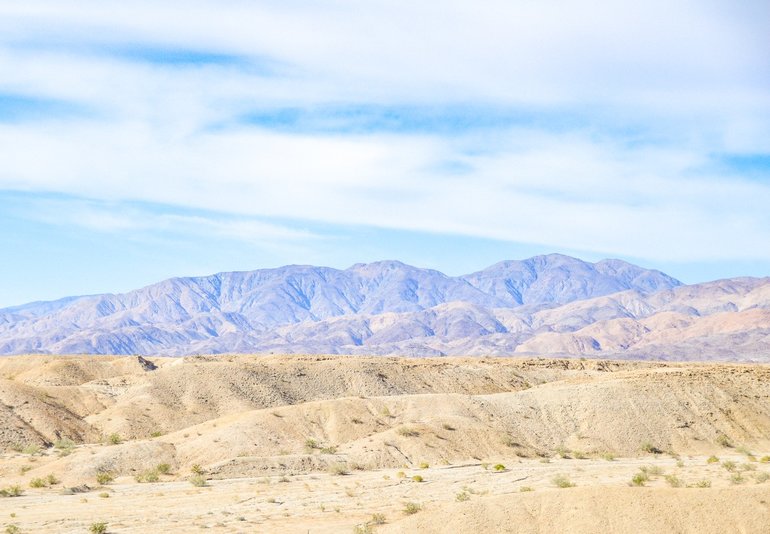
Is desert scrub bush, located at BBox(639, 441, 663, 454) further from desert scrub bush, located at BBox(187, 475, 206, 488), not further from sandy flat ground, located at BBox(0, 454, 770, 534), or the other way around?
desert scrub bush, located at BBox(187, 475, 206, 488)

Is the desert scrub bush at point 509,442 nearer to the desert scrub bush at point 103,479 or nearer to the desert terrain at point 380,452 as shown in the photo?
the desert terrain at point 380,452

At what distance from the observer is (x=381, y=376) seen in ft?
273

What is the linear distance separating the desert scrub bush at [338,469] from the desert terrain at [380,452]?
0.09 m

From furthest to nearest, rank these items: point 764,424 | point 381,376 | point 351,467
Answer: point 381,376 → point 764,424 → point 351,467

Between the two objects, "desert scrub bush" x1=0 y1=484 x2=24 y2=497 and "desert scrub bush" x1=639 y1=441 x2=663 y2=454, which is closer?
"desert scrub bush" x1=0 y1=484 x2=24 y2=497

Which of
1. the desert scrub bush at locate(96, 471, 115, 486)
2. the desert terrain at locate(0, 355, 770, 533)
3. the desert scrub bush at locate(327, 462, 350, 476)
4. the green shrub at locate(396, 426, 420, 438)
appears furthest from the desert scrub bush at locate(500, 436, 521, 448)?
the desert scrub bush at locate(96, 471, 115, 486)

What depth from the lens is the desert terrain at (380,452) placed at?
2580 cm

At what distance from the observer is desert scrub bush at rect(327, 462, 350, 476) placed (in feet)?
151

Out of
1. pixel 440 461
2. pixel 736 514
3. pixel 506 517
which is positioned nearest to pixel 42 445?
pixel 440 461

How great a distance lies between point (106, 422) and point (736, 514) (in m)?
53.3

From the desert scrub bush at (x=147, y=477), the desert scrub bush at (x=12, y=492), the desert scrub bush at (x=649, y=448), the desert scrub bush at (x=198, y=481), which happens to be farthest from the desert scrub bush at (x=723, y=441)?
the desert scrub bush at (x=12, y=492)

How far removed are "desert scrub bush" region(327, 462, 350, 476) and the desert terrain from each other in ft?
0.30

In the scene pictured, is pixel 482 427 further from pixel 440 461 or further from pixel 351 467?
pixel 351 467

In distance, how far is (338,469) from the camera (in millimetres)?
46188
